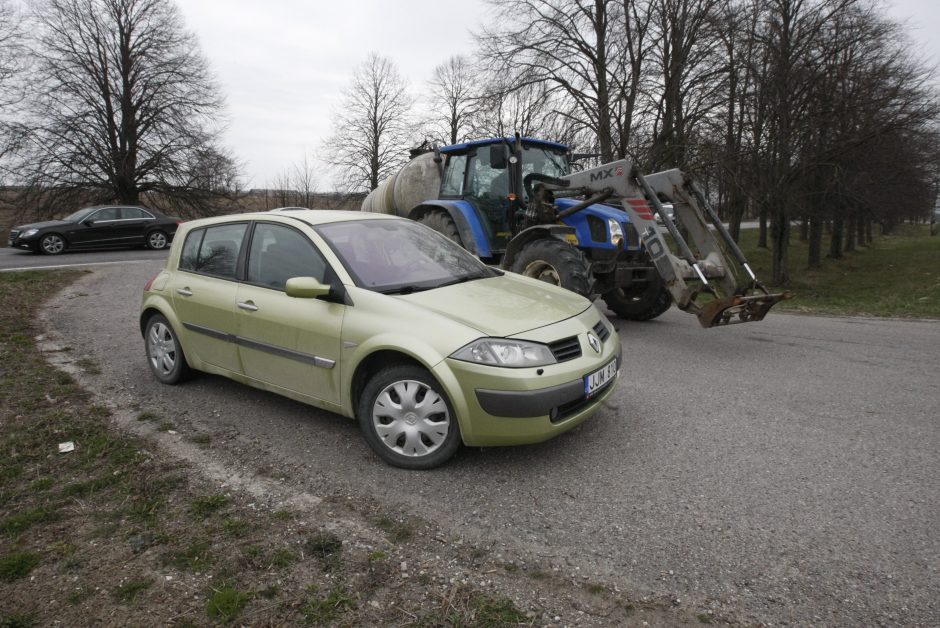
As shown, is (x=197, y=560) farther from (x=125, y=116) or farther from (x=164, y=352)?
(x=125, y=116)

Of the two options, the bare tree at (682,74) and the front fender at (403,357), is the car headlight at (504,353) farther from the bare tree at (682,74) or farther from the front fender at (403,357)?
the bare tree at (682,74)

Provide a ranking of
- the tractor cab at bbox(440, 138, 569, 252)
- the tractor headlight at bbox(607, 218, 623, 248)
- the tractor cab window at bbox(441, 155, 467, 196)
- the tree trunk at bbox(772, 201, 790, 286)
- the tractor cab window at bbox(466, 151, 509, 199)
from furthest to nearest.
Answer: the tree trunk at bbox(772, 201, 790, 286) → the tractor cab window at bbox(441, 155, 467, 196) → the tractor cab window at bbox(466, 151, 509, 199) → the tractor cab at bbox(440, 138, 569, 252) → the tractor headlight at bbox(607, 218, 623, 248)

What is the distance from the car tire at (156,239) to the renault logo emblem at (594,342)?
66.3 ft

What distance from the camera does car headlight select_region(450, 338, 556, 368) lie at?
10.4ft

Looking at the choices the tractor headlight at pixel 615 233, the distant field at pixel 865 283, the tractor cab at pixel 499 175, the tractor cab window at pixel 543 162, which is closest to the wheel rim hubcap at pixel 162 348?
the tractor cab at pixel 499 175

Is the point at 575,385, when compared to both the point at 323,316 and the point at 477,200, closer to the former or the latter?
the point at 323,316

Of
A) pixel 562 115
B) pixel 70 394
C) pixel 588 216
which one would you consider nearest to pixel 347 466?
pixel 70 394

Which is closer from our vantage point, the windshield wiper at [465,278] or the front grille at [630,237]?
the windshield wiper at [465,278]

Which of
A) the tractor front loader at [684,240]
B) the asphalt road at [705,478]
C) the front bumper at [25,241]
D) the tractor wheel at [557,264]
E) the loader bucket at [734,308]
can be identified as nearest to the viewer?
the asphalt road at [705,478]

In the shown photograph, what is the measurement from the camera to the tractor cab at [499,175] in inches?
297

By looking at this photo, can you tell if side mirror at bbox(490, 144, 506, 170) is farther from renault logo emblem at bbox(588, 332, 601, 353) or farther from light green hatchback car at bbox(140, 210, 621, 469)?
renault logo emblem at bbox(588, 332, 601, 353)

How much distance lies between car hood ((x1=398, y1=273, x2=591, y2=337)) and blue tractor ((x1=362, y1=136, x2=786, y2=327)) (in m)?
2.23

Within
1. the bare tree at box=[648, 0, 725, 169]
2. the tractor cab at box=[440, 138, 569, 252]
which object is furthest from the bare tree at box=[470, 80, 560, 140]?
the tractor cab at box=[440, 138, 569, 252]

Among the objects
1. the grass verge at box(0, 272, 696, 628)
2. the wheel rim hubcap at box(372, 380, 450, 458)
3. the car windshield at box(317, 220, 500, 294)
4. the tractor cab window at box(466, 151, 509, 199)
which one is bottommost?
the grass verge at box(0, 272, 696, 628)
